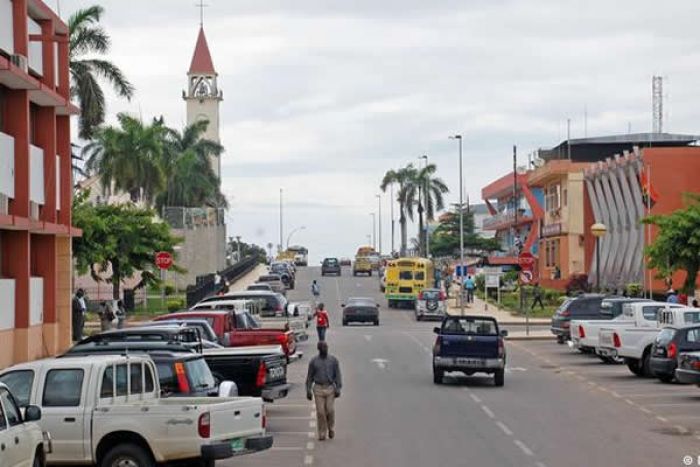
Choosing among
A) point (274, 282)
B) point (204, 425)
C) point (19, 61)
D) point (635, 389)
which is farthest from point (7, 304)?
point (274, 282)

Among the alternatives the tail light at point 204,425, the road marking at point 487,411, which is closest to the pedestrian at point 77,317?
the road marking at point 487,411

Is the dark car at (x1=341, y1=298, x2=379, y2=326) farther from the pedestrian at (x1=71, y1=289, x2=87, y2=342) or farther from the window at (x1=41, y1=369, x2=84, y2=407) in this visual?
the window at (x1=41, y1=369, x2=84, y2=407)

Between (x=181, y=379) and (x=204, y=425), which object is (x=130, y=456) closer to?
(x=204, y=425)

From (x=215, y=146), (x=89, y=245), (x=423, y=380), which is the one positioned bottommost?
(x=423, y=380)

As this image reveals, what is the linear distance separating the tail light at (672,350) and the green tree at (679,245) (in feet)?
80.7

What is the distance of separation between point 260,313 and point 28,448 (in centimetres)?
3005

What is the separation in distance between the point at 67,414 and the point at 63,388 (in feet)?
1.24

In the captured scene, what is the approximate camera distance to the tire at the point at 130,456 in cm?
1581

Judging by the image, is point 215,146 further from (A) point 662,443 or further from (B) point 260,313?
(A) point 662,443

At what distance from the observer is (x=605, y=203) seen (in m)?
82.1

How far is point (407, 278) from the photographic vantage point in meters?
77.9

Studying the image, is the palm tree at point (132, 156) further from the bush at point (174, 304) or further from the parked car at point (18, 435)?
the parked car at point (18, 435)

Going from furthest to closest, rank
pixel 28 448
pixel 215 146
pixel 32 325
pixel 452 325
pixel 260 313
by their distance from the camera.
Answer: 1. pixel 215 146
2. pixel 260 313
3. pixel 32 325
4. pixel 452 325
5. pixel 28 448

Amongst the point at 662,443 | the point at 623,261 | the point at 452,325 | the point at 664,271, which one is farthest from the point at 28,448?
the point at 623,261
